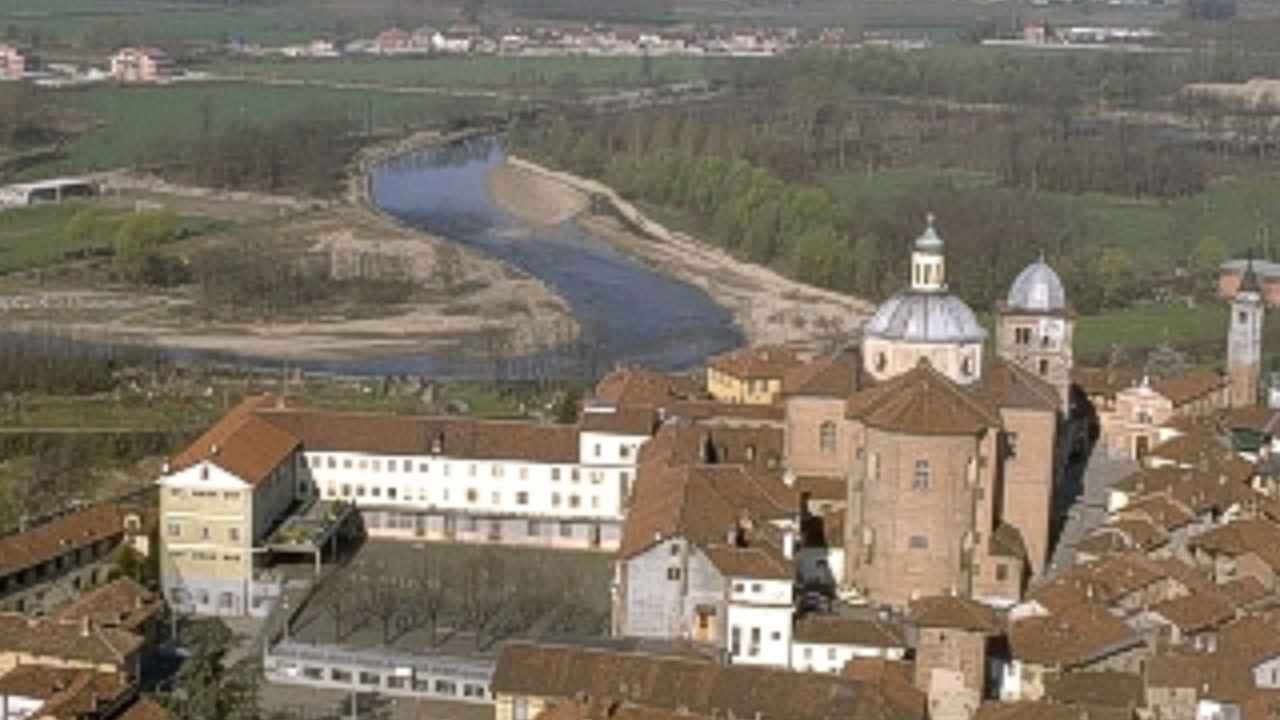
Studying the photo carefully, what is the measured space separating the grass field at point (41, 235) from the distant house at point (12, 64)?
49.2 m

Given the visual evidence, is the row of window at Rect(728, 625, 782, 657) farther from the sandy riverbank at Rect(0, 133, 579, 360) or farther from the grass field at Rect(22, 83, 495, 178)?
the grass field at Rect(22, 83, 495, 178)

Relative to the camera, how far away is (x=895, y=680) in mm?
30516

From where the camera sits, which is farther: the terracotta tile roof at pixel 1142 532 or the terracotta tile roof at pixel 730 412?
the terracotta tile roof at pixel 730 412

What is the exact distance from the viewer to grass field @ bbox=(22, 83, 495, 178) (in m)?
107

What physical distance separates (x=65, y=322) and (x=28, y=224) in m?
21.0

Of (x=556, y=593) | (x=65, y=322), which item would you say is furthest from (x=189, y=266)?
(x=556, y=593)

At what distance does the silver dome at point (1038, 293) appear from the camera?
44969 millimetres

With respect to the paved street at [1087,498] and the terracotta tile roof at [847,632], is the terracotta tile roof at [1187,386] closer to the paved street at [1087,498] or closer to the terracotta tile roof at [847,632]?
the paved street at [1087,498]

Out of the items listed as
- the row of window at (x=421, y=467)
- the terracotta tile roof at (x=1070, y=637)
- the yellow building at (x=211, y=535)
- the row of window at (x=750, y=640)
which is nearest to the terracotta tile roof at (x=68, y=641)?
the yellow building at (x=211, y=535)

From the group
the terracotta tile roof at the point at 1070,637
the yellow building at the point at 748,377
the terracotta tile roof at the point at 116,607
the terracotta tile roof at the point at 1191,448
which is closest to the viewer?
the terracotta tile roof at the point at 1070,637

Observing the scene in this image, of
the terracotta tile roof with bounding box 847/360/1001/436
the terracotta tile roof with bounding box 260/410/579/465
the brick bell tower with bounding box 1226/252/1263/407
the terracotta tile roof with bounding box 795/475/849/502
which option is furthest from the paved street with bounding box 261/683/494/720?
the brick bell tower with bounding box 1226/252/1263/407

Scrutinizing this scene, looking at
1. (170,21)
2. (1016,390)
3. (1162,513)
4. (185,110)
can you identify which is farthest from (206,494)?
(170,21)

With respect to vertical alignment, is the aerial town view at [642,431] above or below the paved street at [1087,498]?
above

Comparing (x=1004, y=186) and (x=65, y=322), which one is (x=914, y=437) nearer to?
(x=65, y=322)
